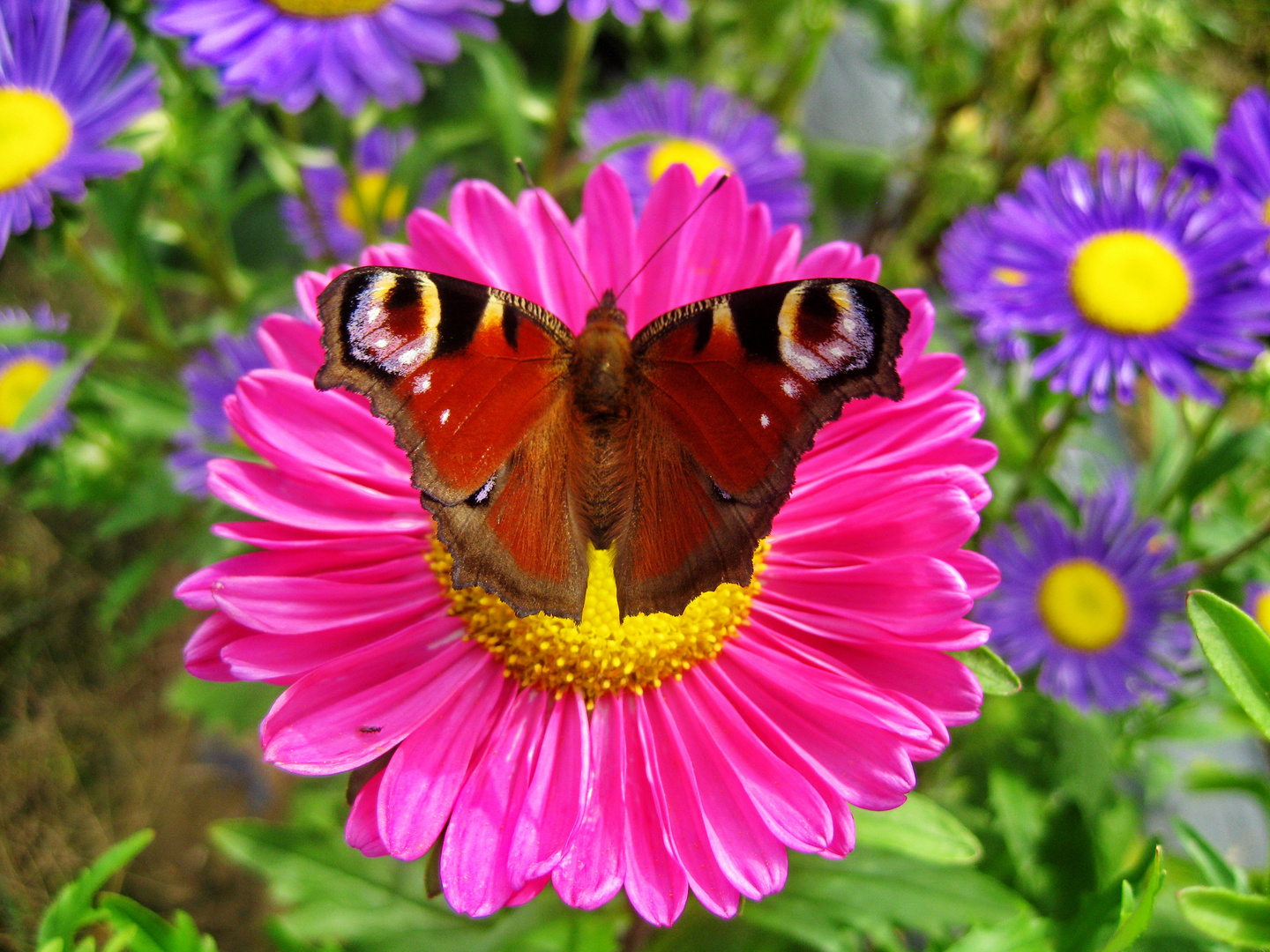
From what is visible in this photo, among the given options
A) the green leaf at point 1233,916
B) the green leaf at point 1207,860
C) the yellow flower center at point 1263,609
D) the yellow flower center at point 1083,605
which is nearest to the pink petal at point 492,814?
the green leaf at point 1233,916

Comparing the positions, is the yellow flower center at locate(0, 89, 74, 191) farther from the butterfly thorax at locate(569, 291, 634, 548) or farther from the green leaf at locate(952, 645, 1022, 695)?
the green leaf at locate(952, 645, 1022, 695)

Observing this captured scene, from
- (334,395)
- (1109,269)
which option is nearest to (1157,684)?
(1109,269)

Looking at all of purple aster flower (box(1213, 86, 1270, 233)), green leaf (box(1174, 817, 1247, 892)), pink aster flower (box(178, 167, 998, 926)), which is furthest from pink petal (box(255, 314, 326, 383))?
Result: purple aster flower (box(1213, 86, 1270, 233))

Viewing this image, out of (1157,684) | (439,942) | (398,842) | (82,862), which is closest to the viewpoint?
(398,842)

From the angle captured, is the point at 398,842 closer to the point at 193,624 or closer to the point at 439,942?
the point at 439,942

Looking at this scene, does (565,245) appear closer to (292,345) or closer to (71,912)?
(292,345)
